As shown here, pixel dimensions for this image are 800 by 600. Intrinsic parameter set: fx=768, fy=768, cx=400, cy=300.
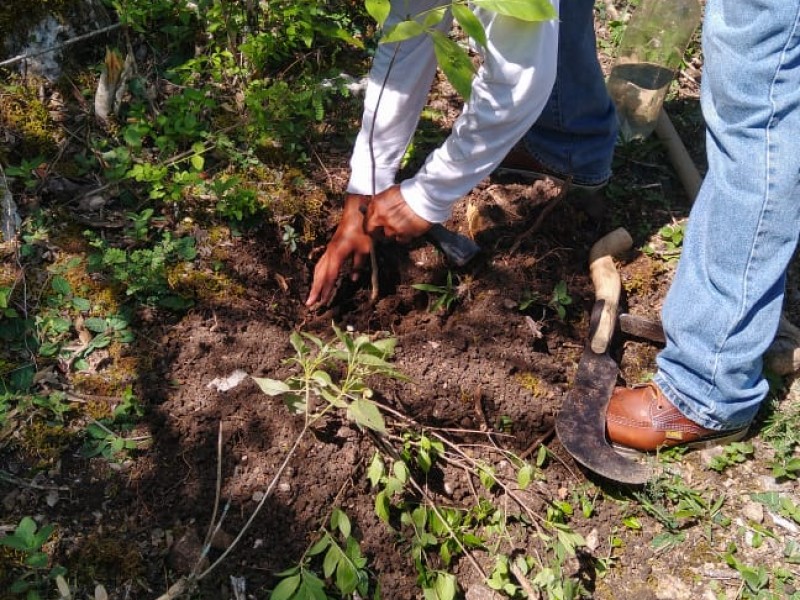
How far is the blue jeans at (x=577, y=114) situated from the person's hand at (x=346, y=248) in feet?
2.93

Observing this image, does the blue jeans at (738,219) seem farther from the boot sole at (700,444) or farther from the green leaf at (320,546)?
the green leaf at (320,546)

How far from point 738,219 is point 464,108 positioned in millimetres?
833

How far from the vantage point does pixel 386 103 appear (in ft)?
8.13

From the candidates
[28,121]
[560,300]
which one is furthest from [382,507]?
[28,121]

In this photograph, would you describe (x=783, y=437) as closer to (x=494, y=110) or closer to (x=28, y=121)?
(x=494, y=110)

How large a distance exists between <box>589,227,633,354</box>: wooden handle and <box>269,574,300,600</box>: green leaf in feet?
4.20

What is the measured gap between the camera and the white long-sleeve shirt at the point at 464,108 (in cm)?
196

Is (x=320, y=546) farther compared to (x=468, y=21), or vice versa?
(x=320, y=546)

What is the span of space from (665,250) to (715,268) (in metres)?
0.91

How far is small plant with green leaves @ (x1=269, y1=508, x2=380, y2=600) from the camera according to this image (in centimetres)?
195

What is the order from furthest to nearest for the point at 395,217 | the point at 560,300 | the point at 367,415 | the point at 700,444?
1. the point at 560,300
2. the point at 700,444
3. the point at 395,217
4. the point at 367,415

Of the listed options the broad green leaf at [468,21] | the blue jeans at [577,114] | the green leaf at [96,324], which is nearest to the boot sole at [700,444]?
the blue jeans at [577,114]

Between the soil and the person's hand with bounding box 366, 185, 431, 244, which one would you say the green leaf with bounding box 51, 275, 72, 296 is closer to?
the soil

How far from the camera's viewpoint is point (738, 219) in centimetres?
214
